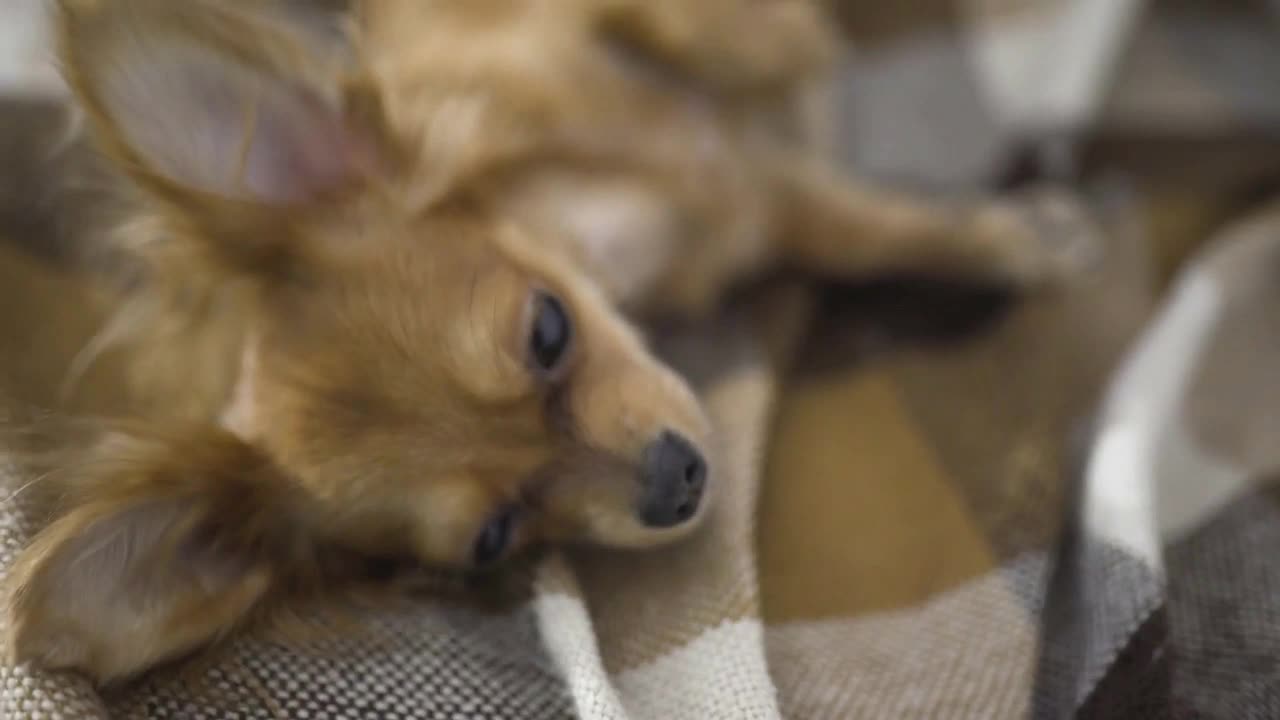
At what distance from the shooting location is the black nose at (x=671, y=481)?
42.7 inches

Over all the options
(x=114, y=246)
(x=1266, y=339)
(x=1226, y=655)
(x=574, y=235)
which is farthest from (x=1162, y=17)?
(x=114, y=246)

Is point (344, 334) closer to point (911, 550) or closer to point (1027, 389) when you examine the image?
point (911, 550)

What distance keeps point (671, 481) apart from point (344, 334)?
346mm

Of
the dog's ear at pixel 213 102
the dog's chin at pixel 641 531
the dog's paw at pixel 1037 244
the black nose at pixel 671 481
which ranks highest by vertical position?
the dog's paw at pixel 1037 244

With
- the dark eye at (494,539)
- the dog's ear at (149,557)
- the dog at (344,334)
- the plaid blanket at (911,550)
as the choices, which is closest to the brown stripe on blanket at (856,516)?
the plaid blanket at (911,550)

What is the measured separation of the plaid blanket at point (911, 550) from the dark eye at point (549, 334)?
0.20 m

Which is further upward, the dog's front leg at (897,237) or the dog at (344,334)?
the dog's front leg at (897,237)

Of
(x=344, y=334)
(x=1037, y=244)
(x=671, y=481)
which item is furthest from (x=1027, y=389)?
(x=344, y=334)

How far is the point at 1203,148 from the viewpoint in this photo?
5.61 feet

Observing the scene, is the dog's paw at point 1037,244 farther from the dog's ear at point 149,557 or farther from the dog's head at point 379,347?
the dog's ear at point 149,557

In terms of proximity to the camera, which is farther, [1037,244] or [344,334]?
[1037,244]

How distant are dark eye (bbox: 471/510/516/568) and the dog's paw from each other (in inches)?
32.0

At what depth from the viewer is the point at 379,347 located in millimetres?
1079

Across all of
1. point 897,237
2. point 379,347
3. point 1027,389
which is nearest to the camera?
point 379,347
